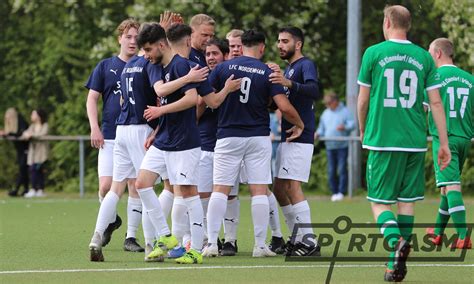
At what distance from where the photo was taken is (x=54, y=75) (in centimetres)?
2800

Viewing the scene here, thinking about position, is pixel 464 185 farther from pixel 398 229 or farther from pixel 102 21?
pixel 398 229

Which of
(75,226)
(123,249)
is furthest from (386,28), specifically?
(75,226)

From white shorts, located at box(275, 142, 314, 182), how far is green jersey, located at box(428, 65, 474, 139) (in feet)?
4.76

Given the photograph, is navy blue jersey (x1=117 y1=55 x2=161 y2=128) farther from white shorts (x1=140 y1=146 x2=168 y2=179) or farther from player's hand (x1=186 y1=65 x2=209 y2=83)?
player's hand (x1=186 y1=65 x2=209 y2=83)

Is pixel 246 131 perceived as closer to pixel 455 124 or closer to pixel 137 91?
pixel 137 91

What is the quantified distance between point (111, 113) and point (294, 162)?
2.08 metres

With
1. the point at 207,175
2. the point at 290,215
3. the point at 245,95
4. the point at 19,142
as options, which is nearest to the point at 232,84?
the point at 245,95

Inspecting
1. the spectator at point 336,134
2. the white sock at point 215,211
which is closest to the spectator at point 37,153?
the spectator at point 336,134

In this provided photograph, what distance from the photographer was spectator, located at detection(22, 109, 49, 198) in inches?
947

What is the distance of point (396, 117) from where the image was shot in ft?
32.4

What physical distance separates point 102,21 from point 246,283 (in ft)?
57.4

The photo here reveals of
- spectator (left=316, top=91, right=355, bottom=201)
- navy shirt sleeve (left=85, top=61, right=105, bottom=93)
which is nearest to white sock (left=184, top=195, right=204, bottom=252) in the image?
navy shirt sleeve (left=85, top=61, right=105, bottom=93)

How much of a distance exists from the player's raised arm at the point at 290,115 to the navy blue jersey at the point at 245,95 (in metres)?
0.07

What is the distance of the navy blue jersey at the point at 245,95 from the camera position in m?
11.6
